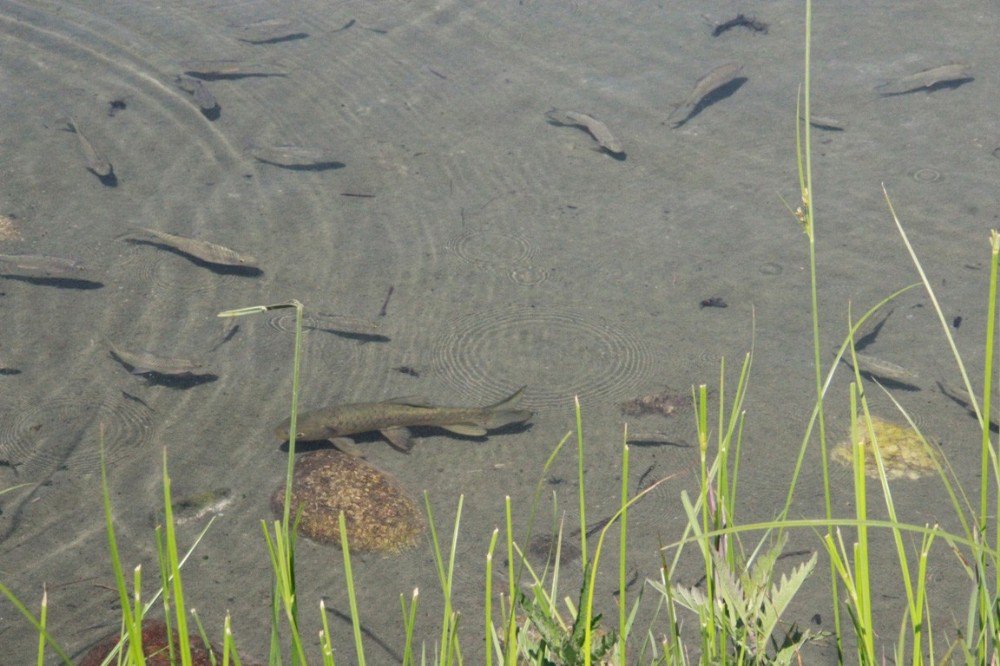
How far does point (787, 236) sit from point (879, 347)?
931 millimetres

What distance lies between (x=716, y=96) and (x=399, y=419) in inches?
145

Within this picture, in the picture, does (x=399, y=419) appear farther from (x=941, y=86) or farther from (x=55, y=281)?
(x=941, y=86)

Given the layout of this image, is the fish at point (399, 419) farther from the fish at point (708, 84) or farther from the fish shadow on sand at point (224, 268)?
the fish at point (708, 84)

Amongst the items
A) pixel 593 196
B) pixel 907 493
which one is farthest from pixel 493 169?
pixel 907 493

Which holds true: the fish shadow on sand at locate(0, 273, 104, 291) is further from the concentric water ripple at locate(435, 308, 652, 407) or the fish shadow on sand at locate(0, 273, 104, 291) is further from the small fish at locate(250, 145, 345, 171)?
the concentric water ripple at locate(435, 308, 652, 407)

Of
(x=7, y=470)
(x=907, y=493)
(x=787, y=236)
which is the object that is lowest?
(x=7, y=470)

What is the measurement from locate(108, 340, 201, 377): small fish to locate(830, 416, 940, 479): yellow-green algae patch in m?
3.06

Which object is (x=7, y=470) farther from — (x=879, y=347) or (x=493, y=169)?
(x=879, y=347)

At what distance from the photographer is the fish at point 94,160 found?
17.8 feet

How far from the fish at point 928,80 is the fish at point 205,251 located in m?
4.51

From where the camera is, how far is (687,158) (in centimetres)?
578

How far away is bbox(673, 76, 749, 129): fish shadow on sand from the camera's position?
6164 mm

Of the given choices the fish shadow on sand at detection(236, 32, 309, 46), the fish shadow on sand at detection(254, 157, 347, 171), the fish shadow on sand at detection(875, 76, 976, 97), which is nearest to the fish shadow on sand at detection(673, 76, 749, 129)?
the fish shadow on sand at detection(875, 76, 976, 97)

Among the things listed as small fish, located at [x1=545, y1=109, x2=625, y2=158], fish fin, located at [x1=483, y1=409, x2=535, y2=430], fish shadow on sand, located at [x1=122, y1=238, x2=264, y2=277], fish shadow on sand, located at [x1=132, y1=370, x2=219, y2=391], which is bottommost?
fish shadow on sand, located at [x1=132, y1=370, x2=219, y2=391]
